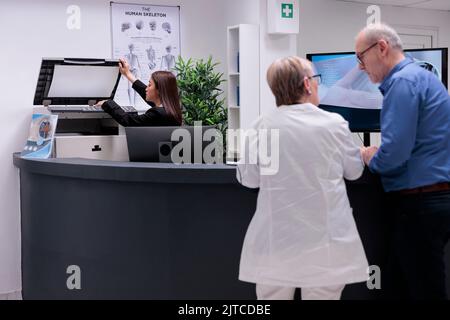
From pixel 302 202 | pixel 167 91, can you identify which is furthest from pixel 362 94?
pixel 302 202

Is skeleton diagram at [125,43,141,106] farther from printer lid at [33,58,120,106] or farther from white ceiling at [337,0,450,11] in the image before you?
white ceiling at [337,0,450,11]

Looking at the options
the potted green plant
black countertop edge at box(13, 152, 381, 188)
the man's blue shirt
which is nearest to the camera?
the man's blue shirt

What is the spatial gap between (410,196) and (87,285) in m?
1.62

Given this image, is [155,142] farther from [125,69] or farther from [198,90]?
[198,90]

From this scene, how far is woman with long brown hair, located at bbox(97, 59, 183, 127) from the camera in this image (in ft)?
11.4

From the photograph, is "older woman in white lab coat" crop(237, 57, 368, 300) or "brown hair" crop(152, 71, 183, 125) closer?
"older woman in white lab coat" crop(237, 57, 368, 300)

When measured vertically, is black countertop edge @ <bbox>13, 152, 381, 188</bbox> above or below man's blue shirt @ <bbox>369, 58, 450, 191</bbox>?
below

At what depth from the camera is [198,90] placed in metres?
5.13

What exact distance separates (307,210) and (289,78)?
47cm

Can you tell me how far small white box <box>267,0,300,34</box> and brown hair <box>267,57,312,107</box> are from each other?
11.2 feet

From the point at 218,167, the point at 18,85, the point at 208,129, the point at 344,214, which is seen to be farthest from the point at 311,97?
the point at 18,85

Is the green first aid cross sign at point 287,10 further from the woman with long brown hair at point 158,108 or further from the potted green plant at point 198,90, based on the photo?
the woman with long brown hair at point 158,108

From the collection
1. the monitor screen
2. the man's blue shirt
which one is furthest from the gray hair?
the monitor screen

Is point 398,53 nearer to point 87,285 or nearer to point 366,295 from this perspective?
point 366,295
